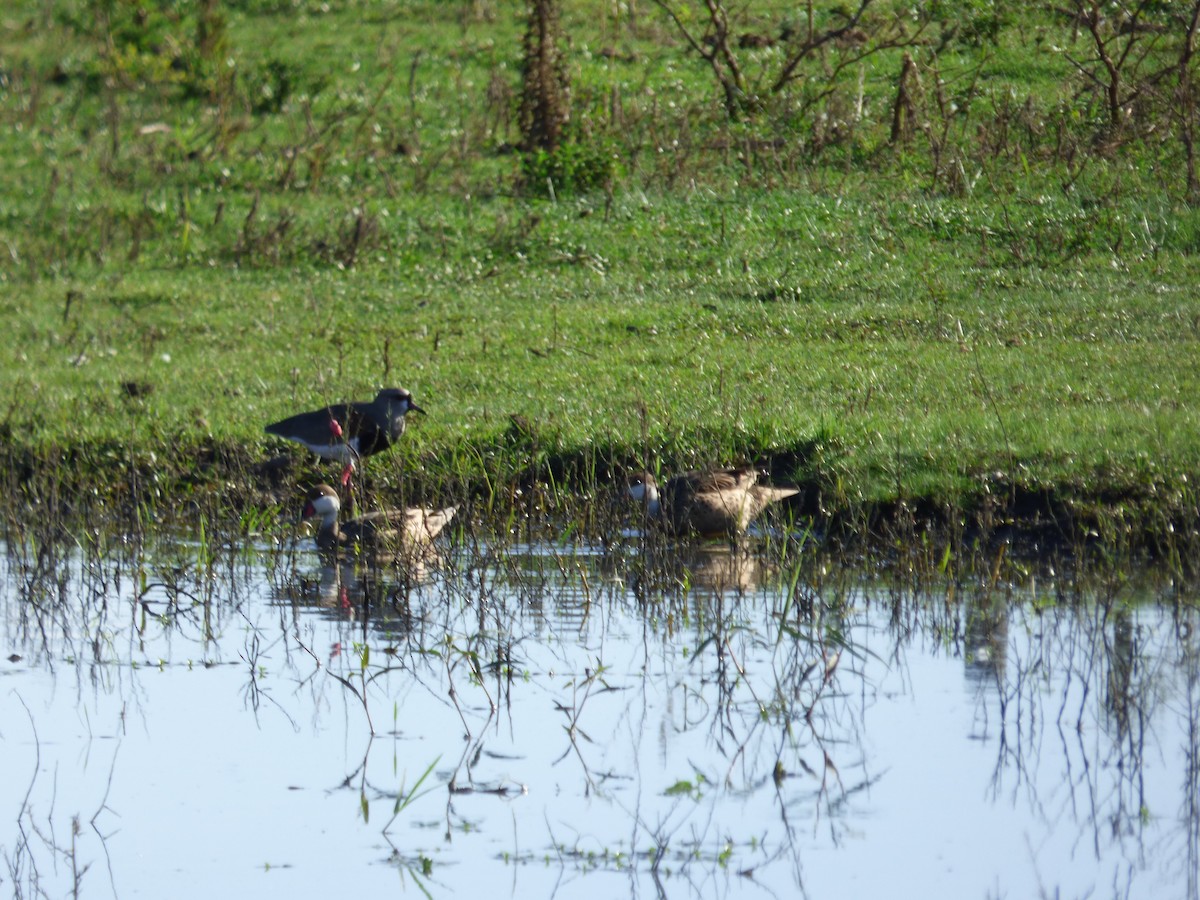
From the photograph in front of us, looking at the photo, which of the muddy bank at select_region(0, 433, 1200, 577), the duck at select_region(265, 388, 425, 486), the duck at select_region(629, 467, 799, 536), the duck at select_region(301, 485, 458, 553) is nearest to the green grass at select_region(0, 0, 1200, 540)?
the muddy bank at select_region(0, 433, 1200, 577)

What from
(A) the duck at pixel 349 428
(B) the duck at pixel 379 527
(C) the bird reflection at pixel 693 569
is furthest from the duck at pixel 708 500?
(A) the duck at pixel 349 428

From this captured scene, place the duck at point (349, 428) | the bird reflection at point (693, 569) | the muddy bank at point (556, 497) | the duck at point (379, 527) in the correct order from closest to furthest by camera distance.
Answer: the bird reflection at point (693, 569) < the muddy bank at point (556, 497) < the duck at point (379, 527) < the duck at point (349, 428)

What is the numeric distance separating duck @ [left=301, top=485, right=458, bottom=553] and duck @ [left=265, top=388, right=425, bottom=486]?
0.33 m

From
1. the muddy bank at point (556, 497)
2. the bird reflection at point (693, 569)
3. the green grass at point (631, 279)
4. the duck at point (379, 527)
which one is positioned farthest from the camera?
the green grass at point (631, 279)

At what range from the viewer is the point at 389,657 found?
7.32m

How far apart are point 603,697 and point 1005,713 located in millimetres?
1602

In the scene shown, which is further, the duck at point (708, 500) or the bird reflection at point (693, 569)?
the duck at point (708, 500)

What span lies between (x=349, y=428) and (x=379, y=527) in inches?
50.1

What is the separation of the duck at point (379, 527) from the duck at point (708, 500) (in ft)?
3.79

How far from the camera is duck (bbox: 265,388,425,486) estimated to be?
10203 mm

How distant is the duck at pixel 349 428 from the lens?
10.2 m

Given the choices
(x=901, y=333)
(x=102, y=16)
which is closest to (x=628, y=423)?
(x=901, y=333)

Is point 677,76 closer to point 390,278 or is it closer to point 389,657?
point 390,278

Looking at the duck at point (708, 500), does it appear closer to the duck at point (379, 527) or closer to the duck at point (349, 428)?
the duck at point (379, 527)
